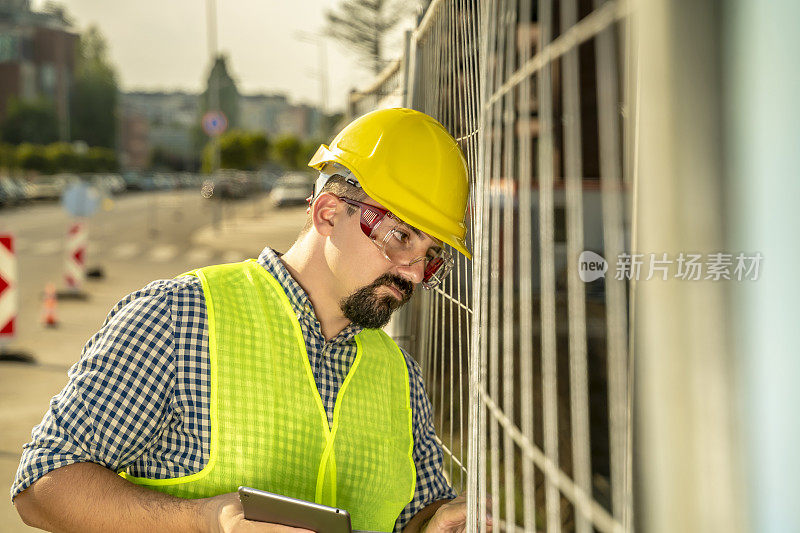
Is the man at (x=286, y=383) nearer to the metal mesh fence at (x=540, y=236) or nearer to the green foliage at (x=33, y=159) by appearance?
the metal mesh fence at (x=540, y=236)

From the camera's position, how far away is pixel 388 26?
21719 mm

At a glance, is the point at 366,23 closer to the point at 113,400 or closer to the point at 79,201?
the point at 79,201

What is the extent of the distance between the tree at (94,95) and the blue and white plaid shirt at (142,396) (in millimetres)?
85825

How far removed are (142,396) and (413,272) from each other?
0.74 m

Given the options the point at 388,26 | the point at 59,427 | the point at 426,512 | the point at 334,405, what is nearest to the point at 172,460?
the point at 59,427

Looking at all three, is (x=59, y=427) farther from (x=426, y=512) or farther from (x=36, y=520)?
(x=426, y=512)

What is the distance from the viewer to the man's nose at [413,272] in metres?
2.12

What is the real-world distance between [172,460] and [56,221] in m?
29.7

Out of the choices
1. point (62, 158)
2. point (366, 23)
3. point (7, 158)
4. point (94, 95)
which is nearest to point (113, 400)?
point (366, 23)

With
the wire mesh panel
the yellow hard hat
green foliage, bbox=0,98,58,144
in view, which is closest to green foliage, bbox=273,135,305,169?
green foliage, bbox=0,98,58,144

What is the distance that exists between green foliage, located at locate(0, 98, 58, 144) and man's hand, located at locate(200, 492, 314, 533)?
75197 millimetres

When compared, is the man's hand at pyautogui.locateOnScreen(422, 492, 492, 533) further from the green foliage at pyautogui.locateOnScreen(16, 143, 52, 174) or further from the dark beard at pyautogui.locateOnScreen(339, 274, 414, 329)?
the green foliage at pyautogui.locateOnScreen(16, 143, 52, 174)

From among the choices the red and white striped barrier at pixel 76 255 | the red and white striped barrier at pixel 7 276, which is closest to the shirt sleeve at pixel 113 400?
the red and white striped barrier at pixel 7 276

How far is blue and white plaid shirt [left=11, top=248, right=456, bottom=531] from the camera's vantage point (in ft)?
5.67
